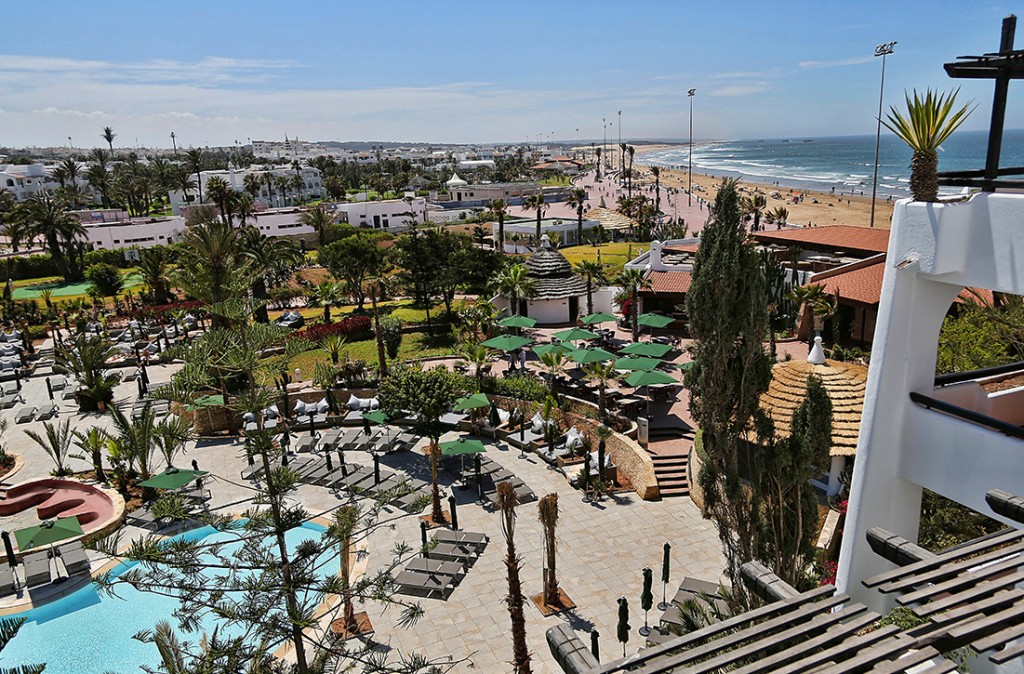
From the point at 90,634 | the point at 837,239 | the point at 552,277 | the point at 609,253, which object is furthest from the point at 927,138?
the point at 609,253

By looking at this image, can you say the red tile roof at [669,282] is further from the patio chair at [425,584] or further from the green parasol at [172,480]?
the green parasol at [172,480]

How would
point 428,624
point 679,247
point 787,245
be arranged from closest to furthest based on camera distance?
point 428,624 → point 787,245 → point 679,247

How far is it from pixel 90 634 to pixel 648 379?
16.2 m

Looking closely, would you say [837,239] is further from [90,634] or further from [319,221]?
[319,221]

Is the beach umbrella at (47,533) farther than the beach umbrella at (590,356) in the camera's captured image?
No

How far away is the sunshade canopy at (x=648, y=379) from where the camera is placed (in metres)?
20.7

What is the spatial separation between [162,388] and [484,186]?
106m

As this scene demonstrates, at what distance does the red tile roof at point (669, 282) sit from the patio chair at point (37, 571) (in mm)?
27343

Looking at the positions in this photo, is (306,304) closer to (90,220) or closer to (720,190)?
(720,190)

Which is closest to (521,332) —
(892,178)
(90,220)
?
(90,220)

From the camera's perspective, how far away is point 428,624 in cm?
1338

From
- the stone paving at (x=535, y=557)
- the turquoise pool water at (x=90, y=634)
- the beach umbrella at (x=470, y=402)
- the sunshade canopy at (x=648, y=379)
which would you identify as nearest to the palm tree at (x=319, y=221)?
the beach umbrella at (x=470, y=402)

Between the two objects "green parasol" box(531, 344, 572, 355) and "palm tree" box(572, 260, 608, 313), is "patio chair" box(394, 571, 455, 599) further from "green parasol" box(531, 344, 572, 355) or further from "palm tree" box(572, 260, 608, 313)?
"palm tree" box(572, 260, 608, 313)

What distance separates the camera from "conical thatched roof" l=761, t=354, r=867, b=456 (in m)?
16.0
